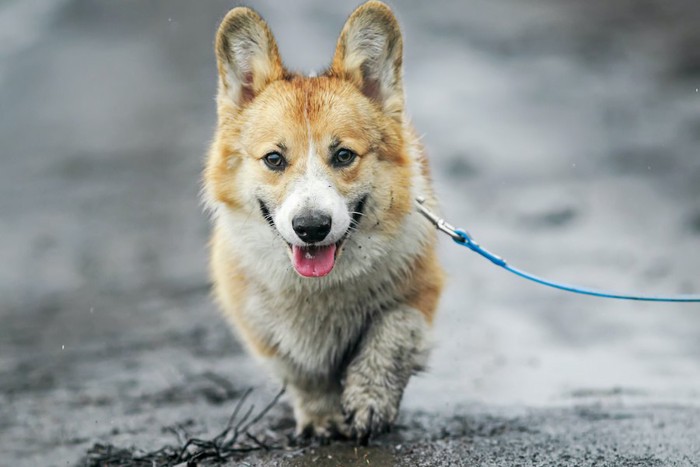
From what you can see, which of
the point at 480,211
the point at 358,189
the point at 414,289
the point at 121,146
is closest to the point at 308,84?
the point at 358,189

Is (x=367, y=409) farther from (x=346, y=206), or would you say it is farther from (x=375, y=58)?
(x=375, y=58)

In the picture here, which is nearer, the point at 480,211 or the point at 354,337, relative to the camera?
the point at 354,337

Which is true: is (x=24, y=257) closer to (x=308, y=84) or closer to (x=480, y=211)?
(x=480, y=211)

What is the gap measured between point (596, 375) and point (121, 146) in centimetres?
1000

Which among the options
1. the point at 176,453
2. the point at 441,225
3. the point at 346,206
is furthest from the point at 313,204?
the point at 176,453

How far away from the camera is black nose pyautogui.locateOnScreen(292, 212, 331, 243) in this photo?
3873 mm

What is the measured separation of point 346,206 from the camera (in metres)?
4.12

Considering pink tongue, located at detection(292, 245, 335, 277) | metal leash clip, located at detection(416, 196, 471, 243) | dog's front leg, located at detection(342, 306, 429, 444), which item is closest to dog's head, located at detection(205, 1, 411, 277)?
pink tongue, located at detection(292, 245, 335, 277)

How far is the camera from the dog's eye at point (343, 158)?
13.9ft

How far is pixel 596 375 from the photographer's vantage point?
648 cm

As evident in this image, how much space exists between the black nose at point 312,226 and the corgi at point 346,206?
22cm

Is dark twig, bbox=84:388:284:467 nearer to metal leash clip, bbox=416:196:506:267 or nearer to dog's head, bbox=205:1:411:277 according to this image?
dog's head, bbox=205:1:411:277

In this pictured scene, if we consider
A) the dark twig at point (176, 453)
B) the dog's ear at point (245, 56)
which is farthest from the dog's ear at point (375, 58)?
the dark twig at point (176, 453)

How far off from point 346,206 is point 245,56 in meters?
1.03
